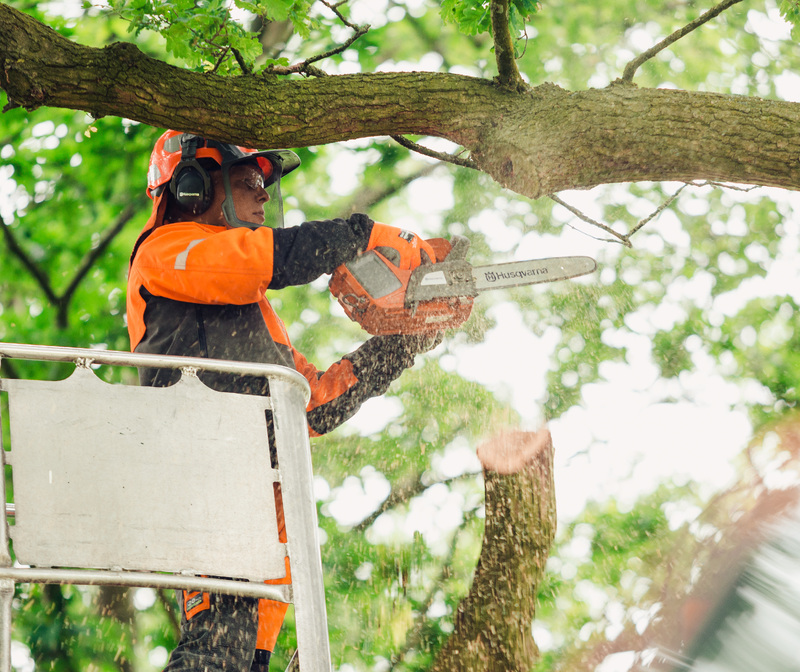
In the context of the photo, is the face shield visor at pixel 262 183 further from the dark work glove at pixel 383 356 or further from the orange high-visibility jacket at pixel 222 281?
the dark work glove at pixel 383 356

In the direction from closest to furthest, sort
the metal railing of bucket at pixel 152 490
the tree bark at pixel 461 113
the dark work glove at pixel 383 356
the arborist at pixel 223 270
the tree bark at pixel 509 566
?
the metal railing of bucket at pixel 152 490 → the arborist at pixel 223 270 → the tree bark at pixel 461 113 → the dark work glove at pixel 383 356 → the tree bark at pixel 509 566

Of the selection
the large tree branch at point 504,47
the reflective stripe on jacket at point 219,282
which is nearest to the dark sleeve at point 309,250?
the reflective stripe on jacket at point 219,282

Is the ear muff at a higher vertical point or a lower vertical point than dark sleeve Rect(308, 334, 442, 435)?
higher

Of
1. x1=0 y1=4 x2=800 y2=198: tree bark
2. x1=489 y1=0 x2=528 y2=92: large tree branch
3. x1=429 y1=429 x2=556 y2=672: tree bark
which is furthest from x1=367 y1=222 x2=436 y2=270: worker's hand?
x1=429 y1=429 x2=556 y2=672: tree bark

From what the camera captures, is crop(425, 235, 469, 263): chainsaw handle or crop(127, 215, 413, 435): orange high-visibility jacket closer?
crop(127, 215, 413, 435): orange high-visibility jacket

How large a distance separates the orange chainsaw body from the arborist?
0.20ft

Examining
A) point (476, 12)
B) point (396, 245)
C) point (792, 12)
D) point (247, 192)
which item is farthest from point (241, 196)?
point (792, 12)

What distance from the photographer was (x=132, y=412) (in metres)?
1.71

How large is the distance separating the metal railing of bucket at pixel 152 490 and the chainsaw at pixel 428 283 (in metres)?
1.24

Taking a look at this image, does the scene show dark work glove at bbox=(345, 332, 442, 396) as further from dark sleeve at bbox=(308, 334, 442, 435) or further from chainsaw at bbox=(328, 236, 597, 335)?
chainsaw at bbox=(328, 236, 597, 335)

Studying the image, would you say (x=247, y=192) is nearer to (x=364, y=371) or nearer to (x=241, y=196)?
(x=241, y=196)

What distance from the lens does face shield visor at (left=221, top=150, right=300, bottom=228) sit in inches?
119

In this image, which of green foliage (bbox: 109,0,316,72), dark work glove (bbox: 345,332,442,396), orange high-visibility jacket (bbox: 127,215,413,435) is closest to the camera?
orange high-visibility jacket (bbox: 127,215,413,435)

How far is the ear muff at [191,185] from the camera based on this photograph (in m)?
2.88
